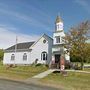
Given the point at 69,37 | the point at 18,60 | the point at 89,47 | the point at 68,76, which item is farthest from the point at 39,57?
the point at 68,76

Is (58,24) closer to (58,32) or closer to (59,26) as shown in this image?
(59,26)

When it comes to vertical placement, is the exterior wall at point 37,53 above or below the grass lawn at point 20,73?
above

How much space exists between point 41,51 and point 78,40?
1221 centimetres

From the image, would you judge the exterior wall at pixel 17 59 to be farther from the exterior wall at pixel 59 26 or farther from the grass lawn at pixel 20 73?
the exterior wall at pixel 59 26

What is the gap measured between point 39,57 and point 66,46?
33.6 ft

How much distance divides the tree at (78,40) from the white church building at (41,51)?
13.1 ft

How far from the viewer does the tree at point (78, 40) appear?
1501 inches

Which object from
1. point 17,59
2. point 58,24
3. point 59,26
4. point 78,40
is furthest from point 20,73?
point 17,59

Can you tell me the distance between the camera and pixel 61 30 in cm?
4597

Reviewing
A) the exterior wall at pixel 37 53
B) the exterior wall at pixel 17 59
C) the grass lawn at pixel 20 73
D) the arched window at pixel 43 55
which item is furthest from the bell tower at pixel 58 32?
the exterior wall at pixel 17 59

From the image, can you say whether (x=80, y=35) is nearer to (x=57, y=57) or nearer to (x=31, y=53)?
(x=57, y=57)

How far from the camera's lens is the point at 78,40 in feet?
129

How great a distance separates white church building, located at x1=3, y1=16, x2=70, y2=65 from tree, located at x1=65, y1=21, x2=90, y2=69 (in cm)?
401

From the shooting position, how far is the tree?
3812cm
